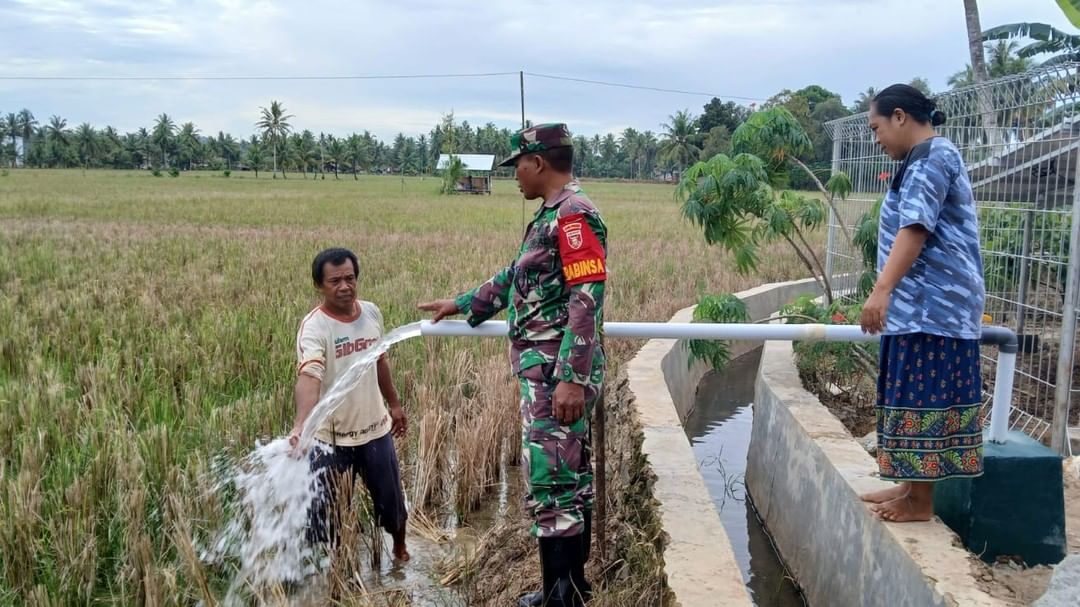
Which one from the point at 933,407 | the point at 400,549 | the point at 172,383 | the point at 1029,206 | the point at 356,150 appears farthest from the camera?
the point at 356,150

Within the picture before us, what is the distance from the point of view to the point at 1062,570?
2170mm

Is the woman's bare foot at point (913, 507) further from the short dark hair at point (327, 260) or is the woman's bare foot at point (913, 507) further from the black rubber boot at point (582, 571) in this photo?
the short dark hair at point (327, 260)

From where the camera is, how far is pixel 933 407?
268 centimetres

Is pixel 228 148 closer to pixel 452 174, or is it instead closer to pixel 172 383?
pixel 452 174

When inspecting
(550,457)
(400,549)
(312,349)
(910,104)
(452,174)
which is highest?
(452,174)

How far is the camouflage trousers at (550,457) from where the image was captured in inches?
106

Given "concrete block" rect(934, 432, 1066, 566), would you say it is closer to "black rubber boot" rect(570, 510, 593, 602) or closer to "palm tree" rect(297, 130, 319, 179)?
"black rubber boot" rect(570, 510, 593, 602)

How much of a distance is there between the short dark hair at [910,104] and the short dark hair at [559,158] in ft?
3.39

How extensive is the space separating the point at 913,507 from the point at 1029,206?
238cm

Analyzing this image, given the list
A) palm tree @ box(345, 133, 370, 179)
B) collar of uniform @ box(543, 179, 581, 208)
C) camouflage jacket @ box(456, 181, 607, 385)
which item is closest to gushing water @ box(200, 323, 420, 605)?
camouflage jacket @ box(456, 181, 607, 385)

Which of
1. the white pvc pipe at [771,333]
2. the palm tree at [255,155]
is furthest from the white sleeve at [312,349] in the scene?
the palm tree at [255,155]

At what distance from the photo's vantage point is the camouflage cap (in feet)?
8.73

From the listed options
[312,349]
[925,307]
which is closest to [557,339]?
[312,349]

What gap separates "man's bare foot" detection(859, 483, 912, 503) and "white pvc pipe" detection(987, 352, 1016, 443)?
33 cm
